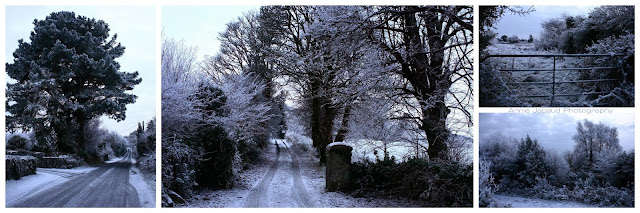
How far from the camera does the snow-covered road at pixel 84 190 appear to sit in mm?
4508

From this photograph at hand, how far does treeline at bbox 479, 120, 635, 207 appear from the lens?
4.59 metres

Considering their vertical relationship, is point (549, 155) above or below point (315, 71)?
below

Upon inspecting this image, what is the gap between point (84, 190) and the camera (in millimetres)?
4652

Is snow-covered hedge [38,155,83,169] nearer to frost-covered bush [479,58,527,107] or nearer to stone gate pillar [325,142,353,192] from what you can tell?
stone gate pillar [325,142,353,192]

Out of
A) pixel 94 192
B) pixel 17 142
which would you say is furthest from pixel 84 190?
pixel 17 142

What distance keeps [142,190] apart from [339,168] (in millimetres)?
2389

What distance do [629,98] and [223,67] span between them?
563cm

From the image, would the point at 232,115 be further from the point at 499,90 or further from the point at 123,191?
the point at 499,90

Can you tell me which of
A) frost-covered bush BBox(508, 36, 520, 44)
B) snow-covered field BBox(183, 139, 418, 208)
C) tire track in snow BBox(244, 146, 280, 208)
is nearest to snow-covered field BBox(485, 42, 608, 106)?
frost-covered bush BBox(508, 36, 520, 44)

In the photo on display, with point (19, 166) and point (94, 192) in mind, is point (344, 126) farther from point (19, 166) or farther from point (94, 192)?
point (19, 166)

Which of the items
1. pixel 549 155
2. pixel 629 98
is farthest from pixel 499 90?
pixel 629 98

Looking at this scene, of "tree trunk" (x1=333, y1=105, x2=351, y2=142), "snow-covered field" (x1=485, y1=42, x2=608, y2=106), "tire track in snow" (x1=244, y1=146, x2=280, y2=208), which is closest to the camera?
"snow-covered field" (x1=485, y1=42, x2=608, y2=106)

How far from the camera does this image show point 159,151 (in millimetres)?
4723

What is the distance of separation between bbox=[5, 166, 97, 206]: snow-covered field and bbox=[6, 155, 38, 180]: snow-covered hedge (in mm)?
43
